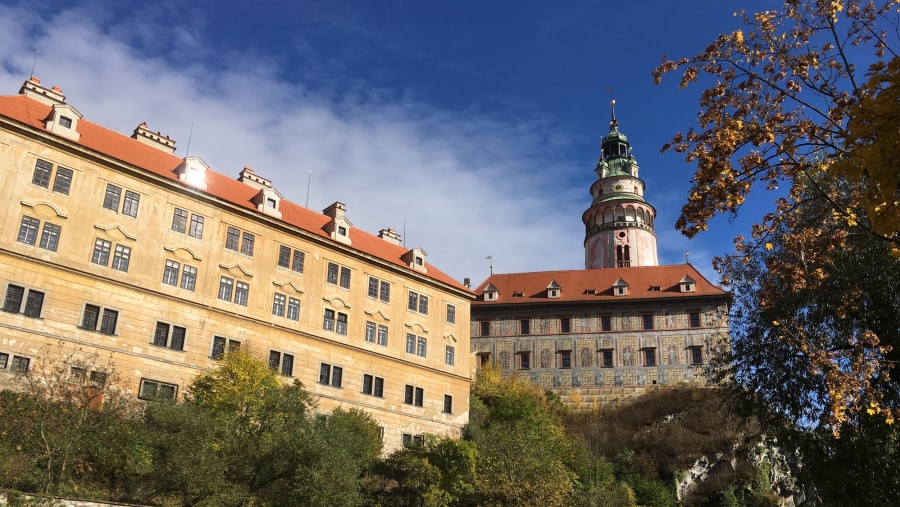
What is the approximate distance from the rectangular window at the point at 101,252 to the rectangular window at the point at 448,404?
19287mm

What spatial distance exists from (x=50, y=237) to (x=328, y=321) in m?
13.3

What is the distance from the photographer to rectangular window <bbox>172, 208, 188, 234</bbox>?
1341 inches

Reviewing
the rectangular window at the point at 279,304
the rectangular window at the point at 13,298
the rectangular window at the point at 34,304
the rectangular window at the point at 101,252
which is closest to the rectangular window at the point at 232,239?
the rectangular window at the point at 279,304

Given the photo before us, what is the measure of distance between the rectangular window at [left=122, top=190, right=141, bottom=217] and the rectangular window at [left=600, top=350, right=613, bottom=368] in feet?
115

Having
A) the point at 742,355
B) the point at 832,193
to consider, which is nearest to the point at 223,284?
the point at 742,355

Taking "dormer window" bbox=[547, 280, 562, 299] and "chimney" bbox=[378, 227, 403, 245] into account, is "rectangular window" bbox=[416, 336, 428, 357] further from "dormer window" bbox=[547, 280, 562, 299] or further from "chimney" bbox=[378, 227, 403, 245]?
"dormer window" bbox=[547, 280, 562, 299]

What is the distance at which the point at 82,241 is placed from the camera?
101 ft

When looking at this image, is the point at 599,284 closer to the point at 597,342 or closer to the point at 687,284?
the point at 597,342

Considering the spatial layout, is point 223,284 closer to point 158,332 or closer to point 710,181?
point 158,332

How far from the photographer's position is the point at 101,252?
31297 millimetres

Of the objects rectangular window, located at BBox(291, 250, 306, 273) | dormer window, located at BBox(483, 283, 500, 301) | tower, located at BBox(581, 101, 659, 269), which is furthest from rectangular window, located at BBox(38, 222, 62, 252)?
tower, located at BBox(581, 101, 659, 269)

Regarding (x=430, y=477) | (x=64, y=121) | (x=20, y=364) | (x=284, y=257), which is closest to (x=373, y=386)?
(x=284, y=257)

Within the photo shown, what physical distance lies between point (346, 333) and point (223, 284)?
275 inches

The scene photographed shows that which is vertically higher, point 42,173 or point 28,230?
point 42,173
